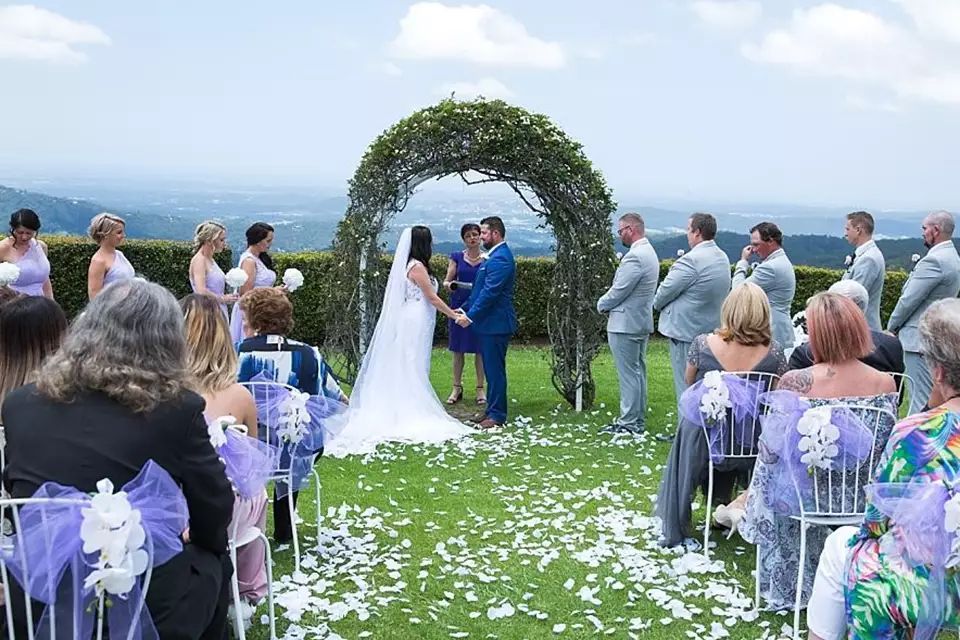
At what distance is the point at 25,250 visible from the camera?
7527mm

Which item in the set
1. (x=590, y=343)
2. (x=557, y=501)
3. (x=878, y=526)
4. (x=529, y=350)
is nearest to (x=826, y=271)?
(x=529, y=350)

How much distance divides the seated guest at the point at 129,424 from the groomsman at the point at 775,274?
5619mm

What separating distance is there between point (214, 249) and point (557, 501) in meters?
4.01

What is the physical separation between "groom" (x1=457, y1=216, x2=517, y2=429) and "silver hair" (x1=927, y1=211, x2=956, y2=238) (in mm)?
3650

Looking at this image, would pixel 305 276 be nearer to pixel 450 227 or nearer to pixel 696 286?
pixel 450 227

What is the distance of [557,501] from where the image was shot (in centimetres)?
602

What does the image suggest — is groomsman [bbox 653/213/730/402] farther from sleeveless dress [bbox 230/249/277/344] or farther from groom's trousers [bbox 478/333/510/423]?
sleeveless dress [bbox 230/249/277/344]

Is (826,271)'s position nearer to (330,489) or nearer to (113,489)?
(330,489)

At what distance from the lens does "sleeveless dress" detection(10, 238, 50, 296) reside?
746 cm

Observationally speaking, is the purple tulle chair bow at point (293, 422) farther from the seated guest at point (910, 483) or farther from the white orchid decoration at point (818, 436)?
the seated guest at point (910, 483)

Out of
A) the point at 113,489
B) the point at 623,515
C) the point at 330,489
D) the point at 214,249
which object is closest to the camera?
the point at 113,489

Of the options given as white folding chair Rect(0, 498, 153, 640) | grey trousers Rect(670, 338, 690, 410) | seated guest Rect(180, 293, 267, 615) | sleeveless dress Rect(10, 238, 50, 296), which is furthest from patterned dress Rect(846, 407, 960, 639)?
sleeveless dress Rect(10, 238, 50, 296)

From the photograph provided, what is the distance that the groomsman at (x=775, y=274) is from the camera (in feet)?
24.3

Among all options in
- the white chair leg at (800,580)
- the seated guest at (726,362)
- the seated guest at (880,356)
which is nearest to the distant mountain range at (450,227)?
the seated guest at (880,356)
